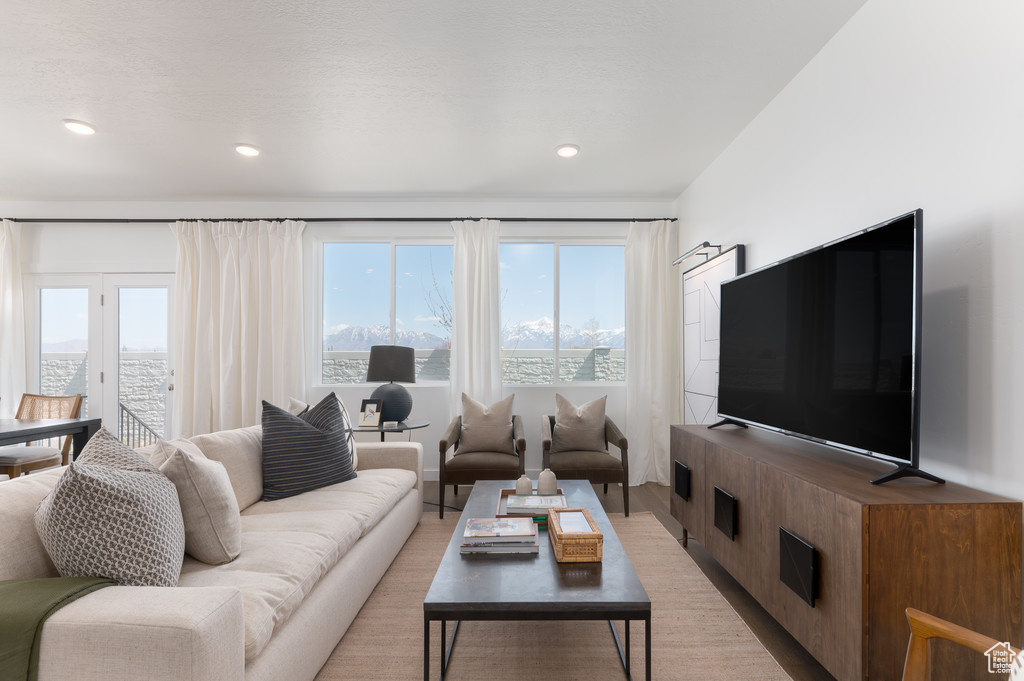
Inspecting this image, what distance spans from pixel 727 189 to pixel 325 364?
390cm

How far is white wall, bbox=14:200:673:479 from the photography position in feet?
16.5

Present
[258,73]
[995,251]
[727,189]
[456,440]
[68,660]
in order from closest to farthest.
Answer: [68,660]
[995,251]
[258,73]
[727,189]
[456,440]

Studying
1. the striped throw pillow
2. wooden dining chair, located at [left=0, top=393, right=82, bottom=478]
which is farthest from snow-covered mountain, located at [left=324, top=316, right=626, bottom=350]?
the striped throw pillow

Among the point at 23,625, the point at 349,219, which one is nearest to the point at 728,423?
the point at 23,625

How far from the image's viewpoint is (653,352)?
4867 millimetres

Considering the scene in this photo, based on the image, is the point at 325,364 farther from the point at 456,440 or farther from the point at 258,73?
the point at 258,73

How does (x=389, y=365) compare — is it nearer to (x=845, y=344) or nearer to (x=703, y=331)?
(x=703, y=331)

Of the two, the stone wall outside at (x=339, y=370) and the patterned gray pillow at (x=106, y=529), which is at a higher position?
the stone wall outside at (x=339, y=370)

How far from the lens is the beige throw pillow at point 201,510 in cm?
181

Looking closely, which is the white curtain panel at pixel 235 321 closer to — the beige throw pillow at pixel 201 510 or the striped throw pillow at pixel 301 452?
the striped throw pillow at pixel 301 452

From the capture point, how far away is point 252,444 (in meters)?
2.75

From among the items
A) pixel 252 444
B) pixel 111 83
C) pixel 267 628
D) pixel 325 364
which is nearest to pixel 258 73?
pixel 111 83

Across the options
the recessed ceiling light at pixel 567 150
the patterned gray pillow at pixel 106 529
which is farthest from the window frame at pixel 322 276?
the patterned gray pillow at pixel 106 529

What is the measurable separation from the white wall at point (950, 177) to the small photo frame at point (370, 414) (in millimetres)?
3145
